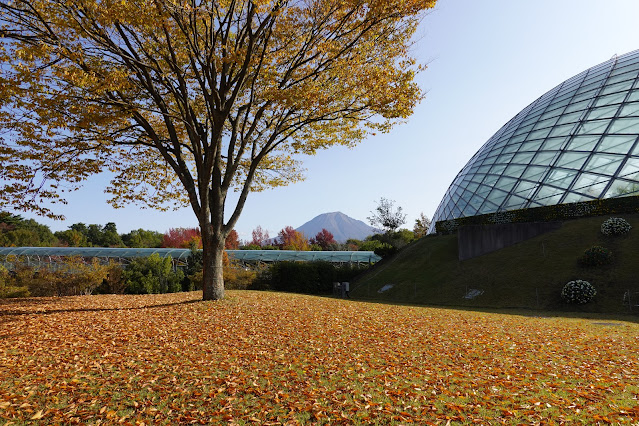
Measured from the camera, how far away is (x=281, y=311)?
12.3m

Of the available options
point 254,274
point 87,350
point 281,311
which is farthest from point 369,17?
point 254,274

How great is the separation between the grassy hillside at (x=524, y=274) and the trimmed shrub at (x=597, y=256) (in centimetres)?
28

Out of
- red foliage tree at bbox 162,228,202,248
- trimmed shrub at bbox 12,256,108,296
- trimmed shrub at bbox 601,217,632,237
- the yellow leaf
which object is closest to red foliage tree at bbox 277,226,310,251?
red foliage tree at bbox 162,228,202,248

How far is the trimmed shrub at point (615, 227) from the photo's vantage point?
62.5 feet

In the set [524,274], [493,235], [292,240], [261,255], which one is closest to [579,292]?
[524,274]

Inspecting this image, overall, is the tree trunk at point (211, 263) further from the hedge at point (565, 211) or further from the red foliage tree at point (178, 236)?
the red foliage tree at point (178, 236)

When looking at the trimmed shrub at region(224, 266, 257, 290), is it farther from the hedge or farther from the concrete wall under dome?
the hedge

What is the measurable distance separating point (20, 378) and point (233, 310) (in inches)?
243

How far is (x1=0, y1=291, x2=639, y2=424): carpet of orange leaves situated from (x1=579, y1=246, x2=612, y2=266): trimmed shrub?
775 cm

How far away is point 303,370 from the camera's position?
6621mm

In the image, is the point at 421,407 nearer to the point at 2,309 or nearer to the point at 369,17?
the point at 369,17

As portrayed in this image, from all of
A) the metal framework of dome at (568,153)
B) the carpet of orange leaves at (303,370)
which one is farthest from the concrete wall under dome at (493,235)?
the carpet of orange leaves at (303,370)

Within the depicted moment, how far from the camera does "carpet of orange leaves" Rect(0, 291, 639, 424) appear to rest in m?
5.02

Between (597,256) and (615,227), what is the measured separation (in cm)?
280
